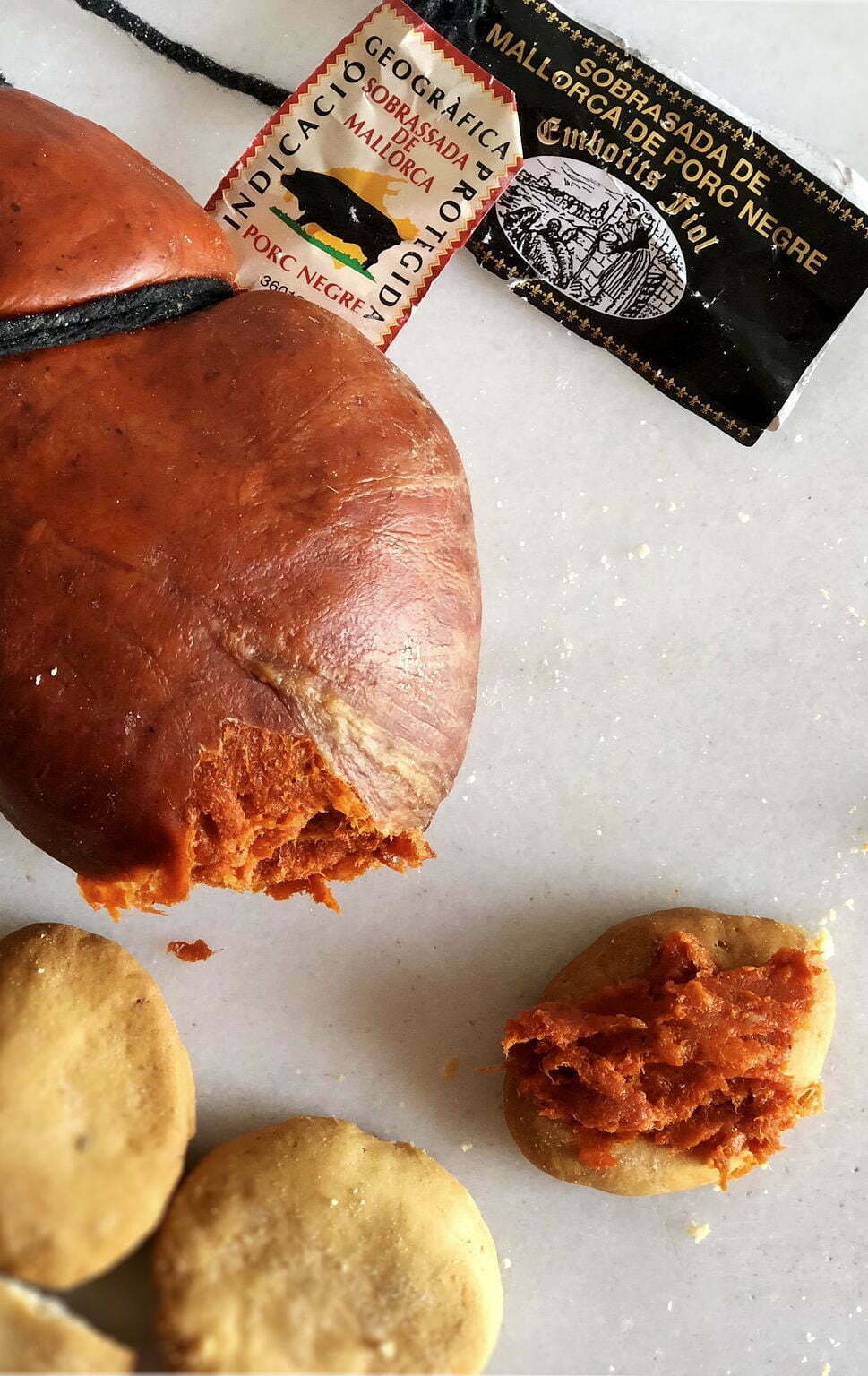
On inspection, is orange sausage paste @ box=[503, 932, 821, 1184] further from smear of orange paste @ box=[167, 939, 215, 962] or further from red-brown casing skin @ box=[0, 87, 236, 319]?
red-brown casing skin @ box=[0, 87, 236, 319]

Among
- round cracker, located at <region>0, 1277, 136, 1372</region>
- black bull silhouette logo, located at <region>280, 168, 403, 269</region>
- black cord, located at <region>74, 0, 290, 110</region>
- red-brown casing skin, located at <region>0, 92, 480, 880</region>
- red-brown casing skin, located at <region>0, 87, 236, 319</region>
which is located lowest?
round cracker, located at <region>0, 1277, 136, 1372</region>

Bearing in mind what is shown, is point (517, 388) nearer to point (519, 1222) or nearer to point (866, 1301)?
point (519, 1222)

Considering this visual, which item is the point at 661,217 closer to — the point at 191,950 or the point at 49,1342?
the point at 191,950

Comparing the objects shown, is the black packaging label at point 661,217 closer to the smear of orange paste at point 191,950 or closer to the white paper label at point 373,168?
the white paper label at point 373,168

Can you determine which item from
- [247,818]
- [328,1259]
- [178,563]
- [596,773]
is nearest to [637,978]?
[596,773]

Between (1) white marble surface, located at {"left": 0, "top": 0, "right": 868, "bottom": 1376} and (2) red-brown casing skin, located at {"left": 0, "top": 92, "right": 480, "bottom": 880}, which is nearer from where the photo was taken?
(2) red-brown casing skin, located at {"left": 0, "top": 92, "right": 480, "bottom": 880}

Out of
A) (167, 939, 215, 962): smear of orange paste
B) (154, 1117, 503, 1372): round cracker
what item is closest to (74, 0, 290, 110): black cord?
(167, 939, 215, 962): smear of orange paste

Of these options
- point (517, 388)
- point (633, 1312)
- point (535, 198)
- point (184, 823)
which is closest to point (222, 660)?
point (184, 823)
